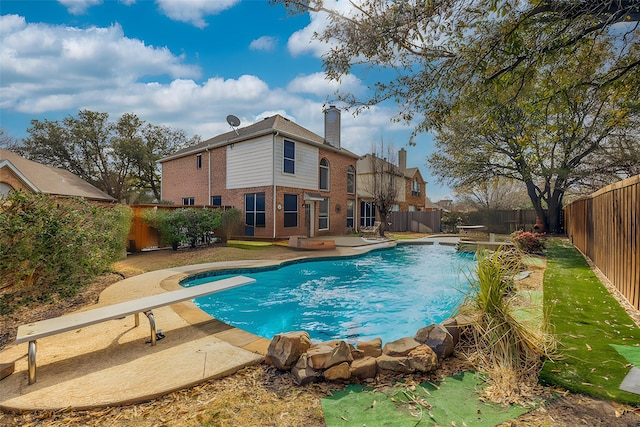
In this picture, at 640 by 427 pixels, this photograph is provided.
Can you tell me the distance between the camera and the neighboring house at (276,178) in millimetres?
15891


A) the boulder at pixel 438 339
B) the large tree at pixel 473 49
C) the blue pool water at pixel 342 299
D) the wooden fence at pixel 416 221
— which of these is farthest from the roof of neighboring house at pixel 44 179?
the wooden fence at pixel 416 221

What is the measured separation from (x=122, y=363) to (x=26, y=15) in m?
8.24

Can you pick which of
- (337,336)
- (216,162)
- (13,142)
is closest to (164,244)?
(216,162)

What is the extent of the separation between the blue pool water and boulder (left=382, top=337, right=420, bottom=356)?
52.1 inches

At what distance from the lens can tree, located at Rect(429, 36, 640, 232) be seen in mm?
5320

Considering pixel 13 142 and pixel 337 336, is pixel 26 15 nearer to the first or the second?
pixel 337 336

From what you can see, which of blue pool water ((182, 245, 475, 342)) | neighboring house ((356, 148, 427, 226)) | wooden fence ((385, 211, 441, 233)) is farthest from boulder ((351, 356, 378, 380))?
wooden fence ((385, 211, 441, 233))

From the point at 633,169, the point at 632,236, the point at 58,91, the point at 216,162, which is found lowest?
the point at 632,236

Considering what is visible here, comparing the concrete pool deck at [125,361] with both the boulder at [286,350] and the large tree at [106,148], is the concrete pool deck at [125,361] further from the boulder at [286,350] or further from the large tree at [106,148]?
the large tree at [106,148]

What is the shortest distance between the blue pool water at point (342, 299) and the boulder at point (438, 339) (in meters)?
0.97

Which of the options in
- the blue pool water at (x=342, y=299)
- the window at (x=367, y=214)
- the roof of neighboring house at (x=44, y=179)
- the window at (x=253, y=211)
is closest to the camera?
the blue pool water at (x=342, y=299)

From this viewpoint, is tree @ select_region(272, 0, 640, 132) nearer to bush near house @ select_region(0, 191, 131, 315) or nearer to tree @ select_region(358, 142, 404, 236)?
bush near house @ select_region(0, 191, 131, 315)

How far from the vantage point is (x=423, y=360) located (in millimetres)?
2988

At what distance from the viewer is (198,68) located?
1162cm
